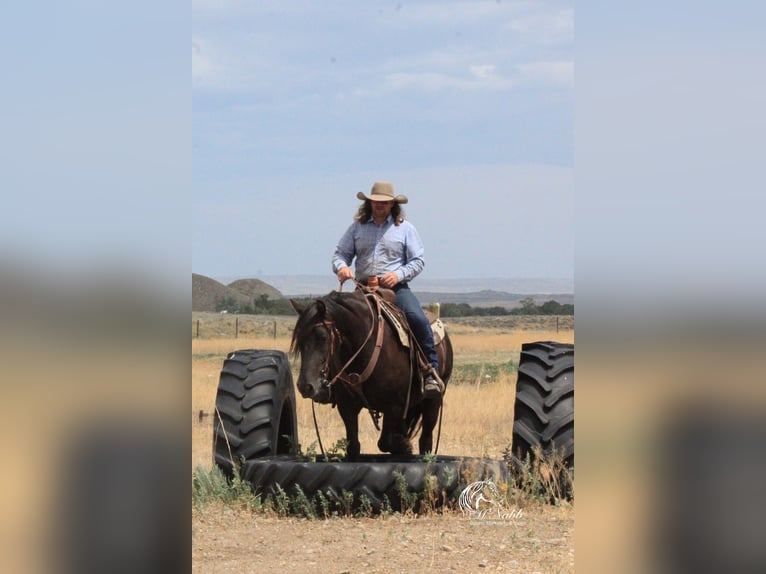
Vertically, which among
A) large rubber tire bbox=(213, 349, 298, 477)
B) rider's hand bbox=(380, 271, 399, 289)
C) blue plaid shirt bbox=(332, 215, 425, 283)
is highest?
blue plaid shirt bbox=(332, 215, 425, 283)

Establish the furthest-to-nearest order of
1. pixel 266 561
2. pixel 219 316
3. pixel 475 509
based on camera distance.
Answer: pixel 219 316 → pixel 475 509 → pixel 266 561

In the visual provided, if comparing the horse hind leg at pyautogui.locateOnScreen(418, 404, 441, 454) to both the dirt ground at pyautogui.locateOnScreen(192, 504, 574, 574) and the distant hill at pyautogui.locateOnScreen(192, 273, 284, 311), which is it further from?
the distant hill at pyautogui.locateOnScreen(192, 273, 284, 311)

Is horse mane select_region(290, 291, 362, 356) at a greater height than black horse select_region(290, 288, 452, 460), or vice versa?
horse mane select_region(290, 291, 362, 356)

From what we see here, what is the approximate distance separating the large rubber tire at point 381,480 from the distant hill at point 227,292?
217ft

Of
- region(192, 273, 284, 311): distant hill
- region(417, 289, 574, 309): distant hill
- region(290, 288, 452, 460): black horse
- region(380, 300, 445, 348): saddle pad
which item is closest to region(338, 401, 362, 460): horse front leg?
region(290, 288, 452, 460): black horse

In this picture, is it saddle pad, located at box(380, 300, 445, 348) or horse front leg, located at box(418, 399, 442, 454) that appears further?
horse front leg, located at box(418, 399, 442, 454)

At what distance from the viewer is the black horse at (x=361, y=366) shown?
9.21m

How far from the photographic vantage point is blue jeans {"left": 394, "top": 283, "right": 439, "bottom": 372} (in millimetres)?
10094

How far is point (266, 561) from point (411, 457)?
2.98 meters

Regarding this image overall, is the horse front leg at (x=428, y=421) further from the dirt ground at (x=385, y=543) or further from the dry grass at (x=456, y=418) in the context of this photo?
the dirt ground at (x=385, y=543)

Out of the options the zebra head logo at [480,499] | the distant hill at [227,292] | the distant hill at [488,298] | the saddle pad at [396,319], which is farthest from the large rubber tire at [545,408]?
the distant hill at [488,298]

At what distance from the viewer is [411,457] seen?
1037 centimetres
